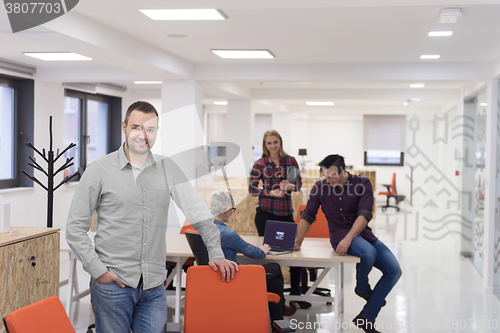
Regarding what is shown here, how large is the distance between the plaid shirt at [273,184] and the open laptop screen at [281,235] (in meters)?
0.69

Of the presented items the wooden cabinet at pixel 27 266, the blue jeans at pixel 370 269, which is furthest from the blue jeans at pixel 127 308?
the blue jeans at pixel 370 269

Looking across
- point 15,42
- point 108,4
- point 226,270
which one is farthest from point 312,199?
point 15,42

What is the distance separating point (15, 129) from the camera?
22.6 ft

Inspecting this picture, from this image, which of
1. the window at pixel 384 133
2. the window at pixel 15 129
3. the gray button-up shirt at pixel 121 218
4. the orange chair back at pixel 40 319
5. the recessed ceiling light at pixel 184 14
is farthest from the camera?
the window at pixel 384 133

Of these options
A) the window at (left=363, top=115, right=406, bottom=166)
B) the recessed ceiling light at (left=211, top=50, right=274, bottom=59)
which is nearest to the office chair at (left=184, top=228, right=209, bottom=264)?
the recessed ceiling light at (left=211, top=50, right=274, bottom=59)

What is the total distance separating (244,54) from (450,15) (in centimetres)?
256

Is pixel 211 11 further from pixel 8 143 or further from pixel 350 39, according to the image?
pixel 8 143

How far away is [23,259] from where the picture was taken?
2855mm

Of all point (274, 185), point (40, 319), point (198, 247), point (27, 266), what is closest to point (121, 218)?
point (40, 319)

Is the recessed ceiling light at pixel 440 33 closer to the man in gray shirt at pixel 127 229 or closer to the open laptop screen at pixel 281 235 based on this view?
the open laptop screen at pixel 281 235

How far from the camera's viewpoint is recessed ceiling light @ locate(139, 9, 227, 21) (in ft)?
13.1

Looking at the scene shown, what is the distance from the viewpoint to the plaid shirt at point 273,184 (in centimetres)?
466

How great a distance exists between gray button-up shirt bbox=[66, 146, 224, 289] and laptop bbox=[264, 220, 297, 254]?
1745 millimetres

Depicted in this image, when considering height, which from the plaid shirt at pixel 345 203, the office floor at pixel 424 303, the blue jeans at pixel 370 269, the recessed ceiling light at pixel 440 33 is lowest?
the office floor at pixel 424 303
